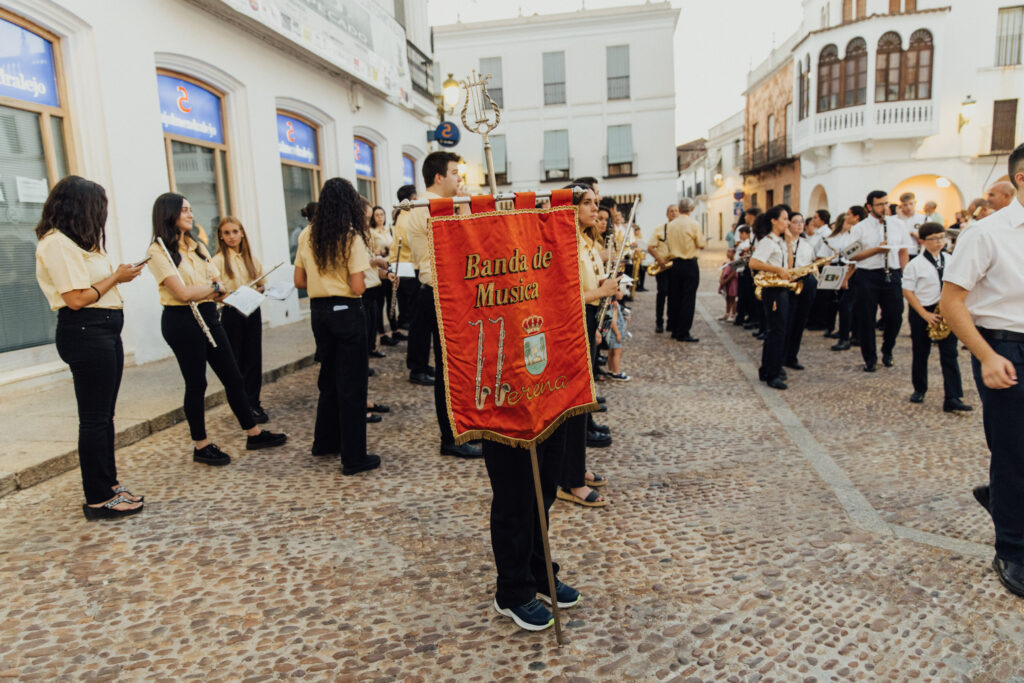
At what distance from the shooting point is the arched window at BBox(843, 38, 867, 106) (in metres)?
22.8

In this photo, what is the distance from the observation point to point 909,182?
23.8 metres

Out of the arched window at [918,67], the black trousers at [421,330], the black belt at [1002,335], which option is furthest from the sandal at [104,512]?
the arched window at [918,67]

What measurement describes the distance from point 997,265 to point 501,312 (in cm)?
218

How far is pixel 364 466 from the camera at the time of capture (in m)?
4.49

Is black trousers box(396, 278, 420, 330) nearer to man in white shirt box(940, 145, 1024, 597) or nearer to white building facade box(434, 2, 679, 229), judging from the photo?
man in white shirt box(940, 145, 1024, 597)

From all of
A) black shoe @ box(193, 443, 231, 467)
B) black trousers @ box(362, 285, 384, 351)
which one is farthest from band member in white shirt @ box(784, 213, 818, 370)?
black shoe @ box(193, 443, 231, 467)

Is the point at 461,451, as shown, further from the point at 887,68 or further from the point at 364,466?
the point at 887,68

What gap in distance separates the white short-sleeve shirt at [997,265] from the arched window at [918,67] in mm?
24101

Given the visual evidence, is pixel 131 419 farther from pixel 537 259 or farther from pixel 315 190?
pixel 315 190

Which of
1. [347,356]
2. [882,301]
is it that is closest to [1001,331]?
[347,356]

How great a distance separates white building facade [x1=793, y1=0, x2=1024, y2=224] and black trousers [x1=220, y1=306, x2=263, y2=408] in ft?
76.5

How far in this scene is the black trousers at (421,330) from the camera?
6.29m

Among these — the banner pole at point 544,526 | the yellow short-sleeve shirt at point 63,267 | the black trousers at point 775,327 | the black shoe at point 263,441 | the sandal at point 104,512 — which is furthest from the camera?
the black trousers at point 775,327

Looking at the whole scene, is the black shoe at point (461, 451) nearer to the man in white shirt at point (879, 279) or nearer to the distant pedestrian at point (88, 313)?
the distant pedestrian at point (88, 313)
